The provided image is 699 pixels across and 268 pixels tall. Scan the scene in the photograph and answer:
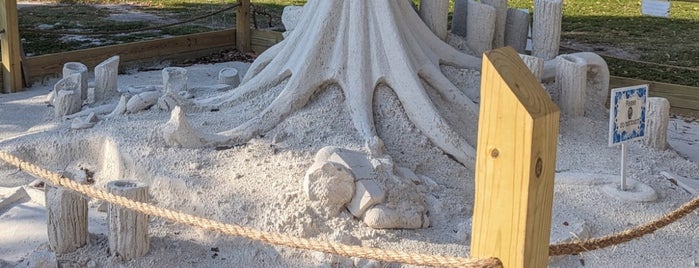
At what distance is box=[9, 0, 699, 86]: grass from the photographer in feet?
23.5

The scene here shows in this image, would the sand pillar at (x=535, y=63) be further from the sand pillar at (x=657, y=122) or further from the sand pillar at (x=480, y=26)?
the sand pillar at (x=657, y=122)

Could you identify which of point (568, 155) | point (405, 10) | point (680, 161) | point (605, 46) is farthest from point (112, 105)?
point (605, 46)

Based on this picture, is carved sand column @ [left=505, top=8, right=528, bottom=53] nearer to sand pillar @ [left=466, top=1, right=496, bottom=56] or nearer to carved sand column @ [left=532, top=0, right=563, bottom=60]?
carved sand column @ [left=532, top=0, right=563, bottom=60]

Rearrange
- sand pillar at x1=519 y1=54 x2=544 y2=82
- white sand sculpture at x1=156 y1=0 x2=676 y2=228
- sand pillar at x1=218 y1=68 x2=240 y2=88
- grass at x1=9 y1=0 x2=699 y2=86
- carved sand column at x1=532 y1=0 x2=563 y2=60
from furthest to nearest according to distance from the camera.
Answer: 1. grass at x1=9 y1=0 x2=699 y2=86
2. sand pillar at x1=218 y1=68 x2=240 y2=88
3. carved sand column at x1=532 y1=0 x2=563 y2=60
4. sand pillar at x1=519 y1=54 x2=544 y2=82
5. white sand sculpture at x1=156 y1=0 x2=676 y2=228

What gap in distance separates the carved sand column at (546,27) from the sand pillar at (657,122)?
2.37 ft

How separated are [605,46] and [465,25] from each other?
3839mm

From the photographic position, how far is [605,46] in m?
8.24

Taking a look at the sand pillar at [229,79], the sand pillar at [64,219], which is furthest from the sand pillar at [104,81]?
the sand pillar at [64,219]

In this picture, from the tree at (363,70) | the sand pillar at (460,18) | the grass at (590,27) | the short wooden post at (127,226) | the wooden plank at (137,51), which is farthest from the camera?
the grass at (590,27)

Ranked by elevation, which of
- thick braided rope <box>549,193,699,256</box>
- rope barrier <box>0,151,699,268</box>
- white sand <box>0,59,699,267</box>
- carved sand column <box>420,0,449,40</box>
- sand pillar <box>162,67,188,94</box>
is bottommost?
white sand <box>0,59,699,267</box>

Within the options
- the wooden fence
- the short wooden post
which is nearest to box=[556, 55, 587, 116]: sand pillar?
the short wooden post

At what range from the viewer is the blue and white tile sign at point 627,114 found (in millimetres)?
3352

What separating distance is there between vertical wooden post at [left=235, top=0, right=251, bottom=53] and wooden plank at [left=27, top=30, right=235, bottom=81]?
80mm

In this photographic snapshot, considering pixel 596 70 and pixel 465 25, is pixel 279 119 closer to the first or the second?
pixel 465 25
